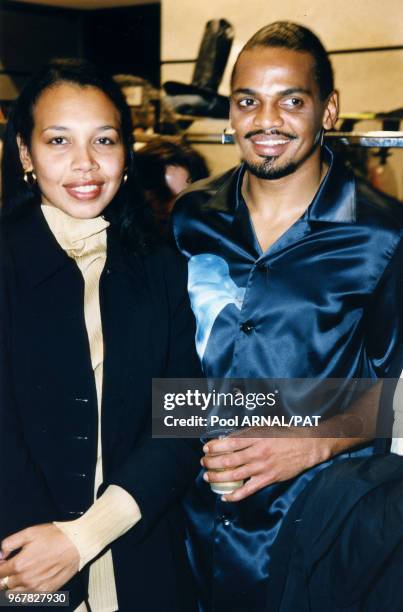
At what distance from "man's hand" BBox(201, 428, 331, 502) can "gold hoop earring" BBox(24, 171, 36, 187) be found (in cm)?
48

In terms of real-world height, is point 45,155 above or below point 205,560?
above

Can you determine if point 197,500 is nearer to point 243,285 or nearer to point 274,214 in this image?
point 243,285

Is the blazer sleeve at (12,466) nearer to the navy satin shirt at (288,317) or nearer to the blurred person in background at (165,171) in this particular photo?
the navy satin shirt at (288,317)

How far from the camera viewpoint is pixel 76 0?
5.53 meters

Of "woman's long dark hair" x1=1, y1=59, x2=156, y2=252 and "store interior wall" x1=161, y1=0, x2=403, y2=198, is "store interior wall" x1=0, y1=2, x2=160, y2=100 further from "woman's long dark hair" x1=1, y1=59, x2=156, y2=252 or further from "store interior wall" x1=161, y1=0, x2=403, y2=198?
"woman's long dark hair" x1=1, y1=59, x2=156, y2=252

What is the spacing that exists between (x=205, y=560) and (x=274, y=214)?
1.93ft

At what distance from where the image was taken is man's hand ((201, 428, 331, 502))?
103 cm

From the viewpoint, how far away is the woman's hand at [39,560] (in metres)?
0.92

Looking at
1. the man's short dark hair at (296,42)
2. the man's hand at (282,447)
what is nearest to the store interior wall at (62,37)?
the man's short dark hair at (296,42)

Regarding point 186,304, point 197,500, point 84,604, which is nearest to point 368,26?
point 186,304

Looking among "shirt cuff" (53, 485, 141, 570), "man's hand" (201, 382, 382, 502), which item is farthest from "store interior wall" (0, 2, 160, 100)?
"shirt cuff" (53, 485, 141, 570)

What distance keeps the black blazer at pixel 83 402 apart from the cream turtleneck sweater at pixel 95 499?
0.02 metres

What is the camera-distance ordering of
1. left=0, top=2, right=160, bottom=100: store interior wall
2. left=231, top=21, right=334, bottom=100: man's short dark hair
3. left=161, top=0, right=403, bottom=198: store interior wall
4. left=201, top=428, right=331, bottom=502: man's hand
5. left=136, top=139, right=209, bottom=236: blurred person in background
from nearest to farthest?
left=201, top=428, right=331, bottom=502: man's hand → left=231, top=21, right=334, bottom=100: man's short dark hair → left=136, top=139, right=209, bottom=236: blurred person in background → left=161, top=0, right=403, bottom=198: store interior wall → left=0, top=2, right=160, bottom=100: store interior wall

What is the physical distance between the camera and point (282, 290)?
110 cm
